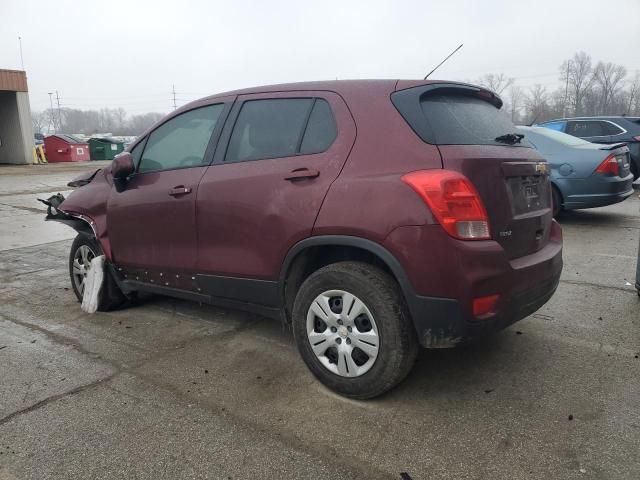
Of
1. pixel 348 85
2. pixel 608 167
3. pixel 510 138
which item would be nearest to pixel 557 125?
pixel 608 167

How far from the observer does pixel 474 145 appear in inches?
109

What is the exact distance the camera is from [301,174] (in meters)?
2.97

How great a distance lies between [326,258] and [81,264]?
2751 mm

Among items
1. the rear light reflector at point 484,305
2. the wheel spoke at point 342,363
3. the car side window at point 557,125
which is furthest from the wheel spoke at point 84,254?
the car side window at point 557,125

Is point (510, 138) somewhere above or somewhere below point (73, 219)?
above

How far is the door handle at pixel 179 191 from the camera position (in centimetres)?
360

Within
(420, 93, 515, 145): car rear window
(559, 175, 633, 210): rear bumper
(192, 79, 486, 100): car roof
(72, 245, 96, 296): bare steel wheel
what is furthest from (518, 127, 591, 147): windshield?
(72, 245, 96, 296): bare steel wheel

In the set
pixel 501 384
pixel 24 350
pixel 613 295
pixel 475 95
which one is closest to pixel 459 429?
pixel 501 384

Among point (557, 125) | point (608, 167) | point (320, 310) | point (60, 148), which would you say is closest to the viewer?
point (320, 310)

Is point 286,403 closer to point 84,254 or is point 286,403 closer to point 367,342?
point 367,342

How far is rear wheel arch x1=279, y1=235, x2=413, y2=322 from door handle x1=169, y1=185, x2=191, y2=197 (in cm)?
99

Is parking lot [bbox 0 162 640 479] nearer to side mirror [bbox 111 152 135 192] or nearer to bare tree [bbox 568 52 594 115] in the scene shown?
side mirror [bbox 111 152 135 192]

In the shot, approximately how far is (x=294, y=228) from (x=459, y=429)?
1379 millimetres

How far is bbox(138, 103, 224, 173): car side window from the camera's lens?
12.1ft
